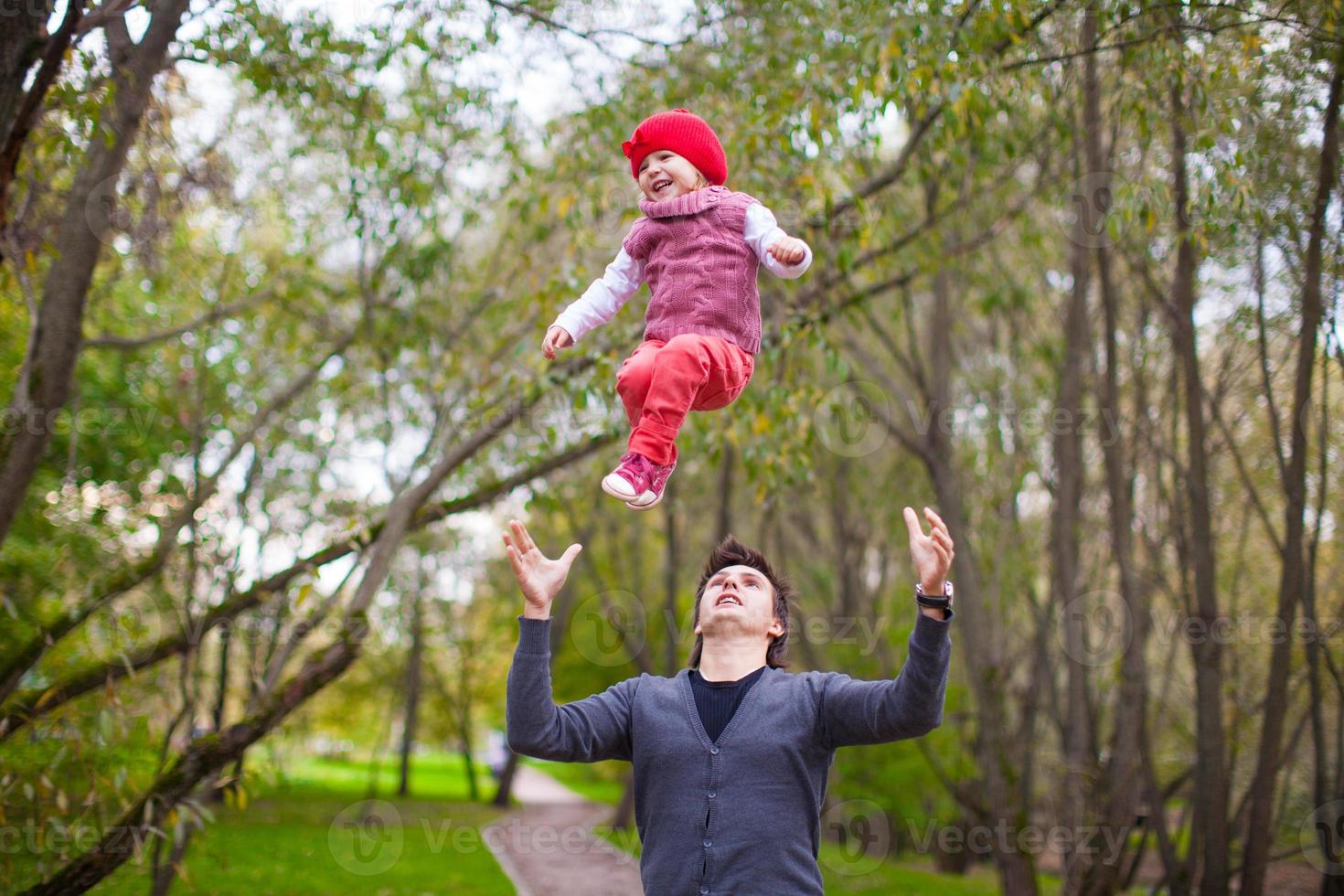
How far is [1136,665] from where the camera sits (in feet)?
25.1

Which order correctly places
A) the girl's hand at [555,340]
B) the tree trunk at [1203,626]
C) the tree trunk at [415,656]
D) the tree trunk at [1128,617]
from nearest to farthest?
the girl's hand at [555,340] < the tree trunk at [1203,626] < the tree trunk at [1128,617] < the tree trunk at [415,656]

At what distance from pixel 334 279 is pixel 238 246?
875mm

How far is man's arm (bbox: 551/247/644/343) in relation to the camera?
8.19ft

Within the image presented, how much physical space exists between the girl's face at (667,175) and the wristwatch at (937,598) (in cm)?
112

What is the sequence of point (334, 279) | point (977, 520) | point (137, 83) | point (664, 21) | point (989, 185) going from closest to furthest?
1. point (137, 83)
2. point (664, 21)
3. point (989, 185)
4. point (334, 279)
5. point (977, 520)

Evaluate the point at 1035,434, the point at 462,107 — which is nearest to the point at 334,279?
the point at 462,107

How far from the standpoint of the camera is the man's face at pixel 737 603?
265 centimetres

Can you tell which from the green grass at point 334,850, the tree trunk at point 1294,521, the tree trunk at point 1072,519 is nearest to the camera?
the tree trunk at point 1294,521

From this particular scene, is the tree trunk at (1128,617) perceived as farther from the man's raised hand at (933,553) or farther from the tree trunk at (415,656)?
the tree trunk at (415,656)

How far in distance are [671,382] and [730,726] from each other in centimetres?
90

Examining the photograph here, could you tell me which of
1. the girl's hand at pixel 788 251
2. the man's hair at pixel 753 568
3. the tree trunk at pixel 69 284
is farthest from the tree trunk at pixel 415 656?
the girl's hand at pixel 788 251

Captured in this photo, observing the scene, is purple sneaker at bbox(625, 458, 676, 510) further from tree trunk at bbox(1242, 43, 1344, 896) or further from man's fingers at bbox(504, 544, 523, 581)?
tree trunk at bbox(1242, 43, 1344, 896)

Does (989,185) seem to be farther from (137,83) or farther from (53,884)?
(53,884)

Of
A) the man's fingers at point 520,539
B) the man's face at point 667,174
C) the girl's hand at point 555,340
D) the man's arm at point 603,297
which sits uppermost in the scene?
the man's face at point 667,174
